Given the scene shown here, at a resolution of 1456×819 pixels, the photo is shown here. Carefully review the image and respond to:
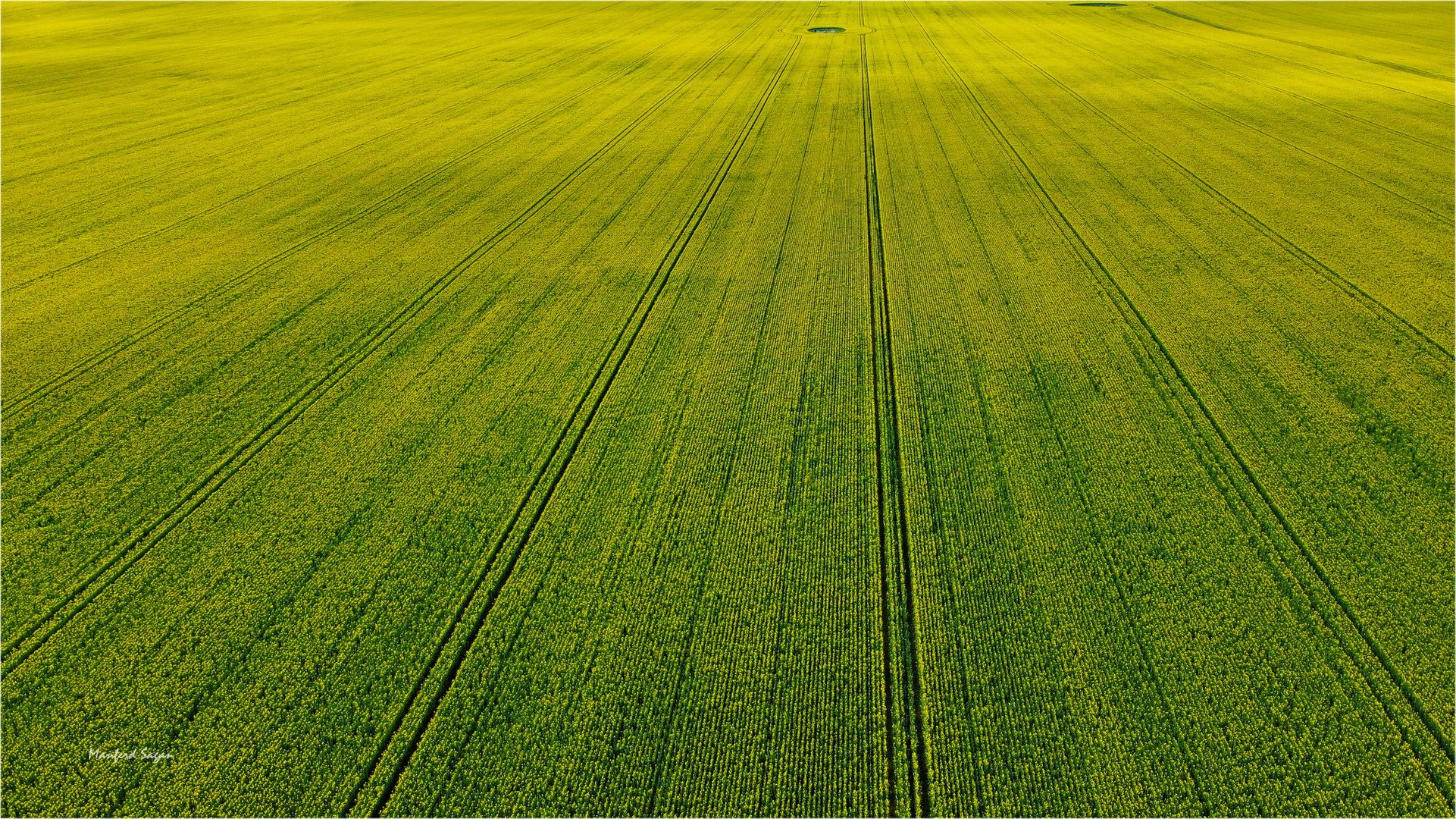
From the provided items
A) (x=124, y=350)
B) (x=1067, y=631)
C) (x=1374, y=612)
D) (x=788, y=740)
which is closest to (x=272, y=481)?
(x=124, y=350)

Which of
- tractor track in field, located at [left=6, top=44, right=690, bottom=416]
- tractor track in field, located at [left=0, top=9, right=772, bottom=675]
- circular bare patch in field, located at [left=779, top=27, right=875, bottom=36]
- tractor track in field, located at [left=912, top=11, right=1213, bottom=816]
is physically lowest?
tractor track in field, located at [left=912, top=11, right=1213, bottom=816]

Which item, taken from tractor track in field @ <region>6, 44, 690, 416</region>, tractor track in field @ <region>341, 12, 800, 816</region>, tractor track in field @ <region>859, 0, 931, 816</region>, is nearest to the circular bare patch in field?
tractor track in field @ <region>6, 44, 690, 416</region>

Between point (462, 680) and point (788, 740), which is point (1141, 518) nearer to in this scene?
point (788, 740)

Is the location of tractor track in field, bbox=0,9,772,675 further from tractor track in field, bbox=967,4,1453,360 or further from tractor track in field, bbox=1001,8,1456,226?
tractor track in field, bbox=1001,8,1456,226

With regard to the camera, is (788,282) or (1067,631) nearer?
(1067,631)

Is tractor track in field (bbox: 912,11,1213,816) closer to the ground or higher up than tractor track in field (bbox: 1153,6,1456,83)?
closer to the ground
